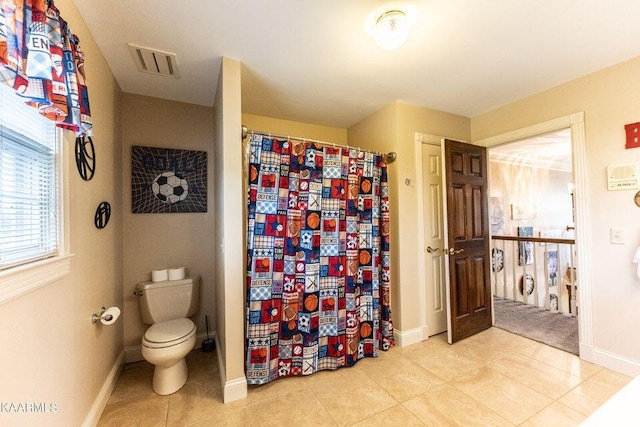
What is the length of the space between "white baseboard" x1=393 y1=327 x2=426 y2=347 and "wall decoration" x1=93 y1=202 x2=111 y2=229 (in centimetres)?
270

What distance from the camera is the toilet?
1.80 meters

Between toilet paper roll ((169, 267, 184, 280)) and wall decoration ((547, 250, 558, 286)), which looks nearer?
toilet paper roll ((169, 267, 184, 280))

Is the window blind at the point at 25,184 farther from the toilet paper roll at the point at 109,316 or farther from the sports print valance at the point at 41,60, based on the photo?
the toilet paper roll at the point at 109,316

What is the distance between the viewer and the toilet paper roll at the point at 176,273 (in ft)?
7.69

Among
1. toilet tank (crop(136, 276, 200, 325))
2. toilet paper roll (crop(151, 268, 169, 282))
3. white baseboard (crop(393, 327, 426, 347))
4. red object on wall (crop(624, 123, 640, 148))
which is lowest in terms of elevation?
white baseboard (crop(393, 327, 426, 347))

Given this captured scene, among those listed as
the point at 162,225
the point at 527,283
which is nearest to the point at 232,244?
the point at 162,225

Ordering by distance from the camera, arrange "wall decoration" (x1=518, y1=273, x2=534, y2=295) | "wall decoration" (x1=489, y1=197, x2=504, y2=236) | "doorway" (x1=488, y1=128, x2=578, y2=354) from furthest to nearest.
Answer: "wall decoration" (x1=489, y1=197, x2=504, y2=236), "wall decoration" (x1=518, y1=273, x2=534, y2=295), "doorway" (x1=488, y1=128, x2=578, y2=354)

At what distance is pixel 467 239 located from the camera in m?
2.71

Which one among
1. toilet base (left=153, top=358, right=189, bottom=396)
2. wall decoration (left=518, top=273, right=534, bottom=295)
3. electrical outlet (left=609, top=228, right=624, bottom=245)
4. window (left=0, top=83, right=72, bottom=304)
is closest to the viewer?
window (left=0, top=83, right=72, bottom=304)

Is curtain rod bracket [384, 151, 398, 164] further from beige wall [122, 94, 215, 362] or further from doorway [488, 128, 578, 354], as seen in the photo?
beige wall [122, 94, 215, 362]

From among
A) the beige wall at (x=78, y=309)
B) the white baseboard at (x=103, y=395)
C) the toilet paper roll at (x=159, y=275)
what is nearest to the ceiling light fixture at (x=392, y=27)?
the beige wall at (x=78, y=309)

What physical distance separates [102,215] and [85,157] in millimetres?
457

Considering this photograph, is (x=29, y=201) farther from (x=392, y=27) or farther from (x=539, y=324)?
(x=539, y=324)

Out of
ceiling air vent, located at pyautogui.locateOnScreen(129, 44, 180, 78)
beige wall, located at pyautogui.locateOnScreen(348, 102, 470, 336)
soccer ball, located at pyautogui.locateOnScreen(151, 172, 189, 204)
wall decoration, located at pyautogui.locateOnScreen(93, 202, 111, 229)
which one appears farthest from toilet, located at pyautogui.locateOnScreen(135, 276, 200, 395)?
beige wall, located at pyautogui.locateOnScreen(348, 102, 470, 336)
